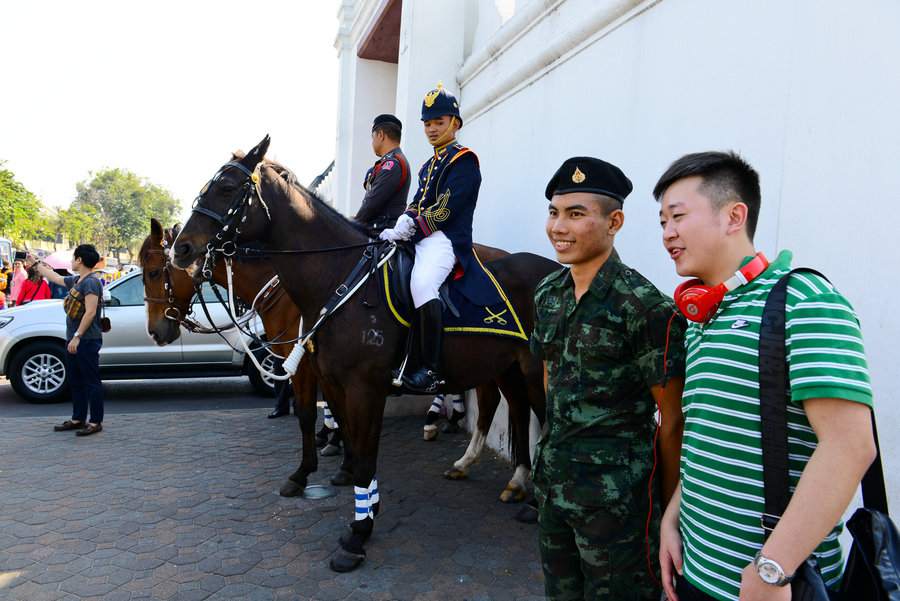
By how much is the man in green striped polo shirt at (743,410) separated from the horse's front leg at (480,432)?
3635mm

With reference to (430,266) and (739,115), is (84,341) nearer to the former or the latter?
(430,266)

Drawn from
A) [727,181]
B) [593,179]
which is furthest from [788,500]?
[593,179]

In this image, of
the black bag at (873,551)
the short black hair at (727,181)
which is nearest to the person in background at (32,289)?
the short black hair at (727,181)

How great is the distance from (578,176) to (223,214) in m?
2.71

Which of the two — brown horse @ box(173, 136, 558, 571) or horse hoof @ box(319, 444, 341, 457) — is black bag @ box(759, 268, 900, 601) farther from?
horse hoof @ box(319, 444, 341, 457)

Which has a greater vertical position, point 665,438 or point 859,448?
point 859,448

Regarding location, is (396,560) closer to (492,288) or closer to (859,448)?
(492,288)

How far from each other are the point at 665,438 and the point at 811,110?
6.24 ft

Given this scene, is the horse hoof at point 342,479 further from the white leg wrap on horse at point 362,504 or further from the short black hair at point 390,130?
the short black hair at point 390,130

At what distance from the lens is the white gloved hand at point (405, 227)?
12.9 feet

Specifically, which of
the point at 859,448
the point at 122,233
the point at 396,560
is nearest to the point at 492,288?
the point at 396,560

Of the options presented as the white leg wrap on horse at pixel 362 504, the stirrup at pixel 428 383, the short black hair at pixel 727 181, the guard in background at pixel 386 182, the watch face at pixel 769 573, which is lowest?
the white leg wrap on horse at pixel 362 504

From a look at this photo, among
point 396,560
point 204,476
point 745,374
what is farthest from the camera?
point 204,476

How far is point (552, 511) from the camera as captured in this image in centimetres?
199
